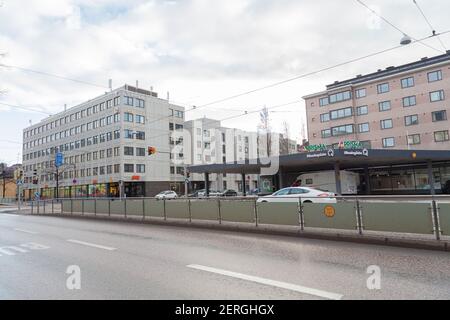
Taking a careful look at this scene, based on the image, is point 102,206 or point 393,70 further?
point 393,70

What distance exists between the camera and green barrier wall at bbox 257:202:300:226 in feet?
36.4

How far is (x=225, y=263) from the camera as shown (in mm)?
6805

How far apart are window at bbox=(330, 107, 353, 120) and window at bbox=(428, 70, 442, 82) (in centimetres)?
1143

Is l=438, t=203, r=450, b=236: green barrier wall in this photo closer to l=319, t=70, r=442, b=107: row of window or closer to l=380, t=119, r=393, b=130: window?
l=319, t=70, r=442, b=107: row of window

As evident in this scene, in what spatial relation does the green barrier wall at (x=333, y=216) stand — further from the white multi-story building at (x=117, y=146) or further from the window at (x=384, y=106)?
the white multi-story building at (x=117, y=146)

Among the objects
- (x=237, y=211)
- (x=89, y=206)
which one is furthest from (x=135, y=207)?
(x=237, y=211)

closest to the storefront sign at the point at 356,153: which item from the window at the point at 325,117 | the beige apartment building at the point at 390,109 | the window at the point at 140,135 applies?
the beige apartment building at the point at 390,109

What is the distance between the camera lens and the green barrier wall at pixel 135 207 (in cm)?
1722

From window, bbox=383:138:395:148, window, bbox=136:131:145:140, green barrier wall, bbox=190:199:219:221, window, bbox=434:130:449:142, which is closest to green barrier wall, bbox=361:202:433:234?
green barrier wall, bbox=190:199:219:221

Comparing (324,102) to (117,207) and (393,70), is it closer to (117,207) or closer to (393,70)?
(393,70)

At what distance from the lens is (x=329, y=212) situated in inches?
403

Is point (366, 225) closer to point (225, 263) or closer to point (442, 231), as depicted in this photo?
point (442, 231)

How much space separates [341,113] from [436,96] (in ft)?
44.4

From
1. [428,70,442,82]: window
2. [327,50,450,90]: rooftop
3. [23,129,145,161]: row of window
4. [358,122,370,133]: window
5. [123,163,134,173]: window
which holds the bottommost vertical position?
[123,163,134,173]: window
